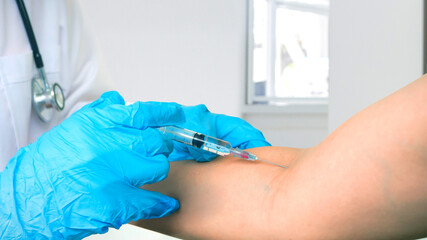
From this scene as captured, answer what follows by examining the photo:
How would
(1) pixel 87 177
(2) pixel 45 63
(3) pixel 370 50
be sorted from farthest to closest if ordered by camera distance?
(3) pixel 370 50
(2) pixel 45 63
(1) pixel 87 177

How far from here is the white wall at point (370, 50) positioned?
1.27 meters

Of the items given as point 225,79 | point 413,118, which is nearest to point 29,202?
point 413,118

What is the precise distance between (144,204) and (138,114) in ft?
0.57

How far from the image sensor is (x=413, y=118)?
524 mm

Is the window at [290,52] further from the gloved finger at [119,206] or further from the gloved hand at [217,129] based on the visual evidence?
the gloved finger at [119,206]

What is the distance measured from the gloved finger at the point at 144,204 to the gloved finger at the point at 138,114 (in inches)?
5.0

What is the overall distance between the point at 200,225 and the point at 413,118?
17.2 inches

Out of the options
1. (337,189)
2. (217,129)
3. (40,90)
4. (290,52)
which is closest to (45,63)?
(40,90)

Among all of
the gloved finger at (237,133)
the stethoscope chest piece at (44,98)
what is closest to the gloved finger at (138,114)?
the gloved finger at (237,133)

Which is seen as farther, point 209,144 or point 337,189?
point 209,144

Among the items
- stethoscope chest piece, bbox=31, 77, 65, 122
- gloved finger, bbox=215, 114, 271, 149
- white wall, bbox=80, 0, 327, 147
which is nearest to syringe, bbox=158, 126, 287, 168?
gloved finger, bbox=215, 114, 271, 149

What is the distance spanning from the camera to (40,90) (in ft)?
3.92

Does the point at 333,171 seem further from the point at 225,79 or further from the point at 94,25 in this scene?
the point at 94,25

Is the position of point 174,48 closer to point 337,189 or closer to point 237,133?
point 237,133
